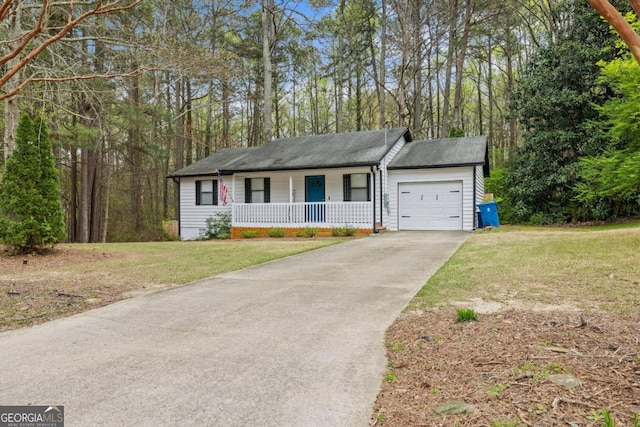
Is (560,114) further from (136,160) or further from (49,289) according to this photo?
(136,160)

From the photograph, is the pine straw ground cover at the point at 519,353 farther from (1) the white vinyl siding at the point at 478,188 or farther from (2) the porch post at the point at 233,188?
(2) the porch post at the point at 233,188

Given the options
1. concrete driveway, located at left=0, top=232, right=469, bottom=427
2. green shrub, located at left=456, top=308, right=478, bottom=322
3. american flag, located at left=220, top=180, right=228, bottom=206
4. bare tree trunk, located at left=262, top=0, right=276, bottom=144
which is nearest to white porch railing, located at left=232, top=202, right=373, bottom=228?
Result: american flag, located at left=220, top=180, right=228, bottom=206

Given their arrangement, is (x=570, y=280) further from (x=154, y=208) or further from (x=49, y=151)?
(x=154, y=208)

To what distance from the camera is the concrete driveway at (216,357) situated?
241cm

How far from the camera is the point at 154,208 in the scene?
89.6 feet

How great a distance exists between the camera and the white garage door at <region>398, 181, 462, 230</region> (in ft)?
49.2

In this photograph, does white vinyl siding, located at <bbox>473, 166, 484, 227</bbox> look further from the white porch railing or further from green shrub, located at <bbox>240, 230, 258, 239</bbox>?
green shrub, located at <bbox>240, 230, 258, 239</bbox>

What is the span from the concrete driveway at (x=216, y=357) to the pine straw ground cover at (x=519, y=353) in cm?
27

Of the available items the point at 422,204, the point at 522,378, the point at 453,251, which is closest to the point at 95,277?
the point at 522,378

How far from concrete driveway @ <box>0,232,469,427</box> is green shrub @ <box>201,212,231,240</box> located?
35.8ft

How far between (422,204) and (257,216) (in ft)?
21.7

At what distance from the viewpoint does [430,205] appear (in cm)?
1534

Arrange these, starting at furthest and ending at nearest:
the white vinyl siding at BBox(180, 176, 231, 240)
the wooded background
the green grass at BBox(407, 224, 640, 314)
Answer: the white vinyl siding at BBox(180, 176, 231, 240)
the wooded background
the green grass at BBox(407, 224, 640, 314)

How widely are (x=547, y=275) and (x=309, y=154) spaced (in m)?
12.0
